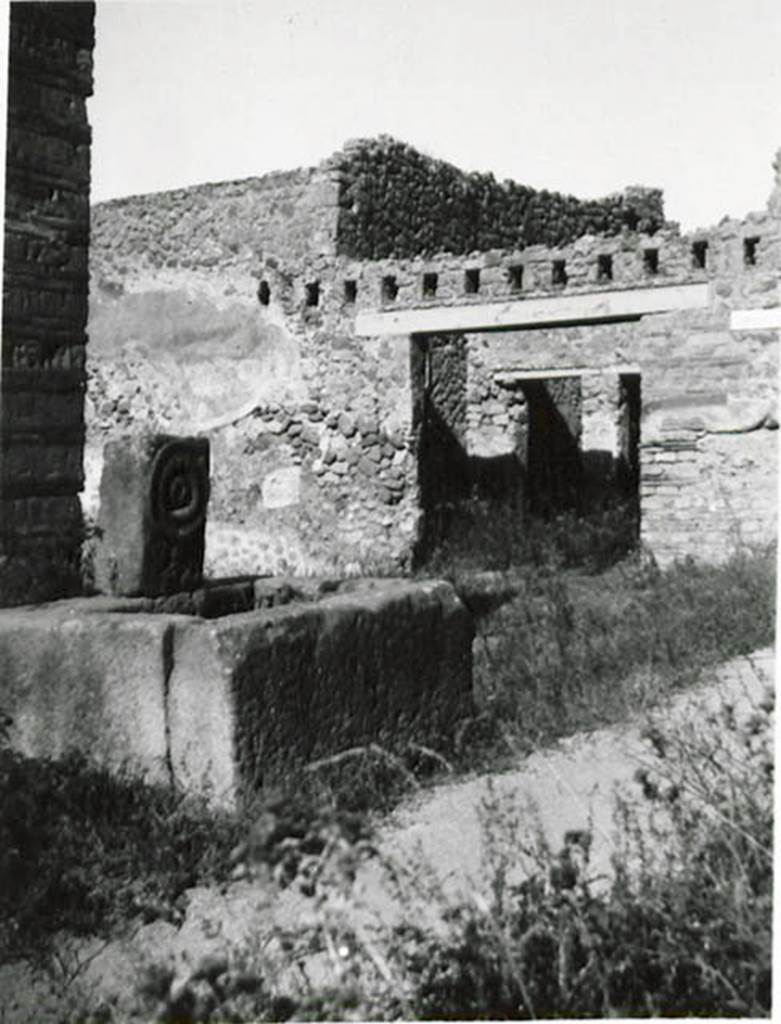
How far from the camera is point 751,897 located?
2941 mm

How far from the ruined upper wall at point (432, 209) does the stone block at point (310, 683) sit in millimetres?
7458

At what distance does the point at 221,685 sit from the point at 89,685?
57 centimetres

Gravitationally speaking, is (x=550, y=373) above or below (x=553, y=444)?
above

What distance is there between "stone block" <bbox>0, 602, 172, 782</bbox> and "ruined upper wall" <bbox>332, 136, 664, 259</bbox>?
311 inches

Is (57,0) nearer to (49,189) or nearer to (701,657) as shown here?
(49,189)

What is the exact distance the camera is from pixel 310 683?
176 inches

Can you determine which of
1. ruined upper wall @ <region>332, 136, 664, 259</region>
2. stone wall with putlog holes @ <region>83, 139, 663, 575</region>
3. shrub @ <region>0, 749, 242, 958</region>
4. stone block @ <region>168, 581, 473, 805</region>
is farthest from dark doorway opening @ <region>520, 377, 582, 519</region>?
shrub @ <region>0, 749, 242, 958</region>

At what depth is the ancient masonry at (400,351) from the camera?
9.59 metres

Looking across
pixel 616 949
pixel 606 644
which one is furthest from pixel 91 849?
pixel 606 644

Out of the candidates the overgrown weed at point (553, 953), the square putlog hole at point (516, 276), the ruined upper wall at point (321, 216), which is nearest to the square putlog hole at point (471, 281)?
the square putlog hole at point (516, 276)

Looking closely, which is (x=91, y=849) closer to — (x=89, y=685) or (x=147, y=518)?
(x=89, y=685)

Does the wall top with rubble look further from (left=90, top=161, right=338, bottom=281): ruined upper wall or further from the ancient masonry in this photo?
(left=90, top=161, right=338, bottom=281): ruined upper wall

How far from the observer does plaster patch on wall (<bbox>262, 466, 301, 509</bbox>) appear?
11.4 metres

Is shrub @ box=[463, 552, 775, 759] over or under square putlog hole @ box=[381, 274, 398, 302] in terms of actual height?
under
